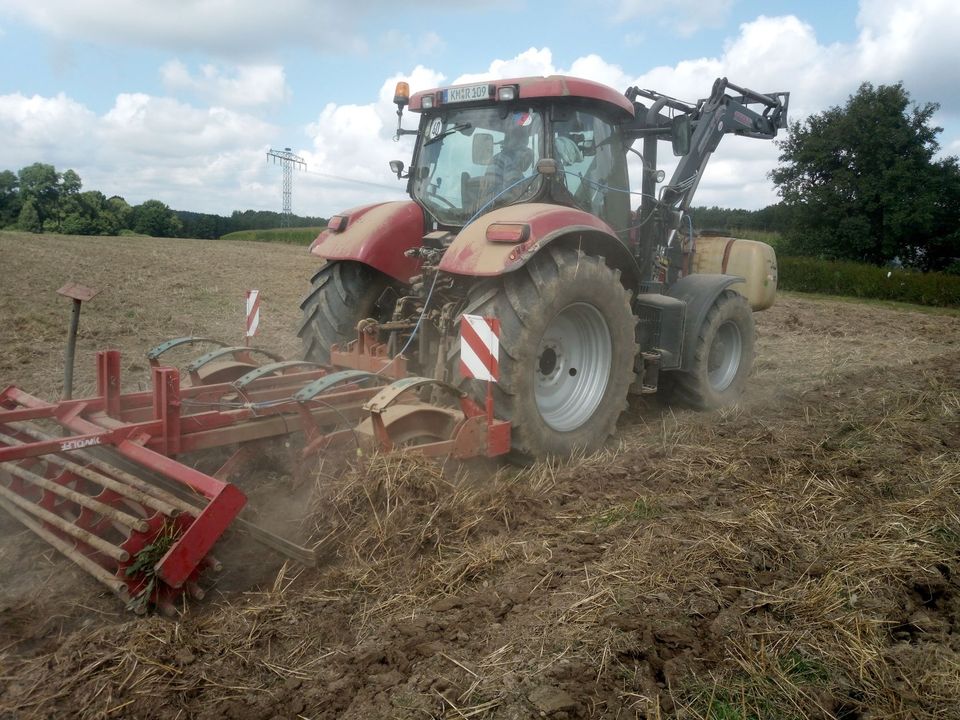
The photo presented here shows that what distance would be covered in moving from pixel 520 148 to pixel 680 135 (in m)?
1.57

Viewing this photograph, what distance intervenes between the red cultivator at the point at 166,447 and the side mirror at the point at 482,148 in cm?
157

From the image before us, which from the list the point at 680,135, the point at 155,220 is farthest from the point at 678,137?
the point at 155,220

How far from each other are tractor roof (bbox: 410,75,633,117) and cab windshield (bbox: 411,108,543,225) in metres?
0.13

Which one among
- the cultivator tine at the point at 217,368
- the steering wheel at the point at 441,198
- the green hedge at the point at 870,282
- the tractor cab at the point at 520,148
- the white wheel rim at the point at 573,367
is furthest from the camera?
the green hedge at the point at 870,282

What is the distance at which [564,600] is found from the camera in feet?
8.87

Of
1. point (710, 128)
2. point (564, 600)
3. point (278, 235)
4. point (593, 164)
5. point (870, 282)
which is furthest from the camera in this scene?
point (278, 235)

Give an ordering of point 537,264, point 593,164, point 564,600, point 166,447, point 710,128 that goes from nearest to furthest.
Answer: point 564,600
point 166,447
point 537,264
point 593,164
point 710,128

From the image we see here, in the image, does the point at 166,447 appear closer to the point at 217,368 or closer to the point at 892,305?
the point at 217,368

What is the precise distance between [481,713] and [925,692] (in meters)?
1.30

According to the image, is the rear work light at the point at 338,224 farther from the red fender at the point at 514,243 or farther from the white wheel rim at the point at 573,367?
the white wheel rim at the point at 573,367

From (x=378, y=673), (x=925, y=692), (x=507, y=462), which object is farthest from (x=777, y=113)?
(x=378, y=673)

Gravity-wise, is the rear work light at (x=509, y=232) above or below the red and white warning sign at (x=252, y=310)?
above

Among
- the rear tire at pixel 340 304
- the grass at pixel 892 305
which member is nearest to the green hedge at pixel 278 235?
the grass at pixel 892 305

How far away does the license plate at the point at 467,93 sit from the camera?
4824 mm
